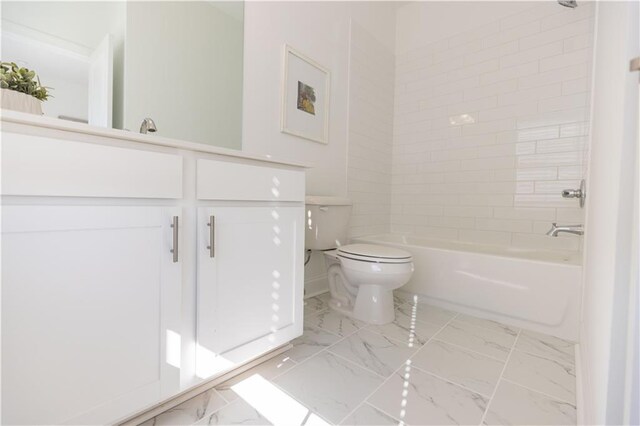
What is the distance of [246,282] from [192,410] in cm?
44

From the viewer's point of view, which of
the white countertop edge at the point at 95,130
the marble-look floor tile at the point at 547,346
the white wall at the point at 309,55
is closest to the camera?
the white countertop edge at the point at 95,130

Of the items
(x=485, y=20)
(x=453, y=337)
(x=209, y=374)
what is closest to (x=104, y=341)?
(x=209, y=374)

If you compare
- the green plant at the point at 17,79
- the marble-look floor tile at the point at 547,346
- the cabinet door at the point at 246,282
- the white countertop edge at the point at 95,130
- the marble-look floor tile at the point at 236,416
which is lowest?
the marble-look floor tile at the point at 236,416

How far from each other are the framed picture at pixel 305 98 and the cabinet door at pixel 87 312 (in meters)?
1.26

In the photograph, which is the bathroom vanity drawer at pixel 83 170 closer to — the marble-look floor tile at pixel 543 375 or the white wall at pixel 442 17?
the marble-look floor tile at pixel 543 375

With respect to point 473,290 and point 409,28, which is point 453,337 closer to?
point 473,290

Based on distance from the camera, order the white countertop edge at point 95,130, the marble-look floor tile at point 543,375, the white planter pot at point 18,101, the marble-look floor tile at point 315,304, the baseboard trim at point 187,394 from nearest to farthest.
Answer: the white countertop edge at point 95,130 < the white planter pot at point 18,101 < the baseboard trim at point 187,394 < the marble-look floor tile at point 543,375 < the marble-look floor tile at point 315,304

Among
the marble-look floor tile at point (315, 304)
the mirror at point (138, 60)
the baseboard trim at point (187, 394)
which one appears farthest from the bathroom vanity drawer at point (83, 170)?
the marble-look floor tile at point (315, 304)

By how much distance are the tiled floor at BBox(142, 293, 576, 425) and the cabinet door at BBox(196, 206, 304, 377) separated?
134 mm

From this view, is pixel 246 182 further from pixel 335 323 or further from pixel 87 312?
pixel 335 323

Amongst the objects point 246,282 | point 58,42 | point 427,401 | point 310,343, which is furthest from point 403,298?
point 58,42

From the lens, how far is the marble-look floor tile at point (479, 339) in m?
1.37

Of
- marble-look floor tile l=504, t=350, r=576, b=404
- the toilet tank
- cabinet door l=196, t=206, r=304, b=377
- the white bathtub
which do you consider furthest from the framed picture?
marble-look floor tile l=504, t=350, r=576, b=404

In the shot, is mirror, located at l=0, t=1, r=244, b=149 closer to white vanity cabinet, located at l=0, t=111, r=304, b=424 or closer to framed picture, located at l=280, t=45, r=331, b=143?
framed picture, located at l=280, t=45, r=331, b=143
